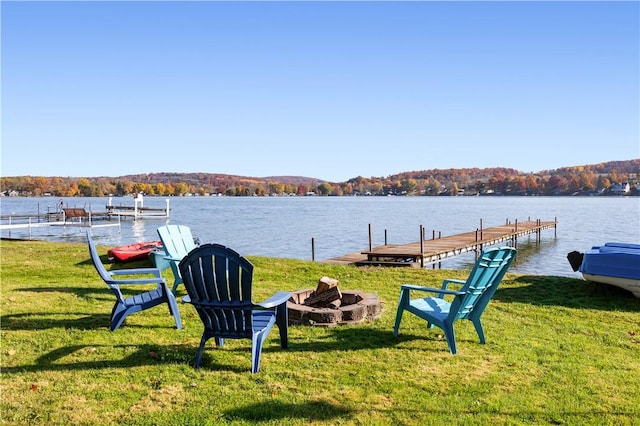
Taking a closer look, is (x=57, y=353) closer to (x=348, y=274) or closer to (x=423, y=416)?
(x=423, y=416)

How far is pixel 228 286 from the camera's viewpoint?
461 cm

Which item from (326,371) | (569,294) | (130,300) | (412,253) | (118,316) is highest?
(130,300)

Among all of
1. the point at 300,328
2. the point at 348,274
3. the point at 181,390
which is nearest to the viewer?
the point at 181,390

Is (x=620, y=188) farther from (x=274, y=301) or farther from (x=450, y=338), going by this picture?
(x=274, y=301)

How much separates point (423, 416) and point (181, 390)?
1.96 meters

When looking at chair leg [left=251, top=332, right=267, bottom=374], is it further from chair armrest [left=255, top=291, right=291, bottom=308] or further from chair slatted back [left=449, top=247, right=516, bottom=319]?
chair slatted back [left=449, top=247, right=516, bottom=319]

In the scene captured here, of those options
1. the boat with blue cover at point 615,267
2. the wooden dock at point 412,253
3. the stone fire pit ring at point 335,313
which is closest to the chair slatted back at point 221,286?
the stone fire pit ring at point 335,313

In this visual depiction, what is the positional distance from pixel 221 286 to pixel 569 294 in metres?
6.91

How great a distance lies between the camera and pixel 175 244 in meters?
8.30

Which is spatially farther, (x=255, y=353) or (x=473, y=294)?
(x=473, y=294)

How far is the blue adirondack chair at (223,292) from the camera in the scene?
455 cm

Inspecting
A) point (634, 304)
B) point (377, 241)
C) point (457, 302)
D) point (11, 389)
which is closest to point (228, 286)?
point (11, 389)

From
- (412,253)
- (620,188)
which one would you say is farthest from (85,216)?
(620,188)

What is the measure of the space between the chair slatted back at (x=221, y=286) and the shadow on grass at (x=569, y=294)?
525cm
